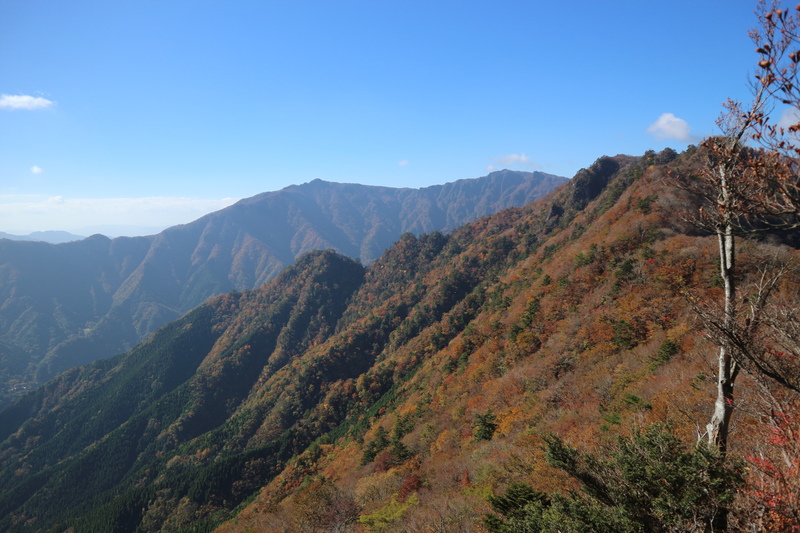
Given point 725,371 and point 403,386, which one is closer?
point 725,371

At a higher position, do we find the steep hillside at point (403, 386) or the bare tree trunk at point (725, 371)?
the bare tree trunk at point (725, 371)

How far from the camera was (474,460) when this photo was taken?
25.2 metres

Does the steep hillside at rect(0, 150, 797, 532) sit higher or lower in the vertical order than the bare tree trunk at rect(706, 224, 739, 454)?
lower

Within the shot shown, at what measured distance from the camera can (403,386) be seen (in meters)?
85.1

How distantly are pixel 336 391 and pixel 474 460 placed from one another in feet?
286

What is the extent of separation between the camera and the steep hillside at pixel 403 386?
2378 centimetres

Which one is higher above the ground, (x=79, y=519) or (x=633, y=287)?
(x=633, y=287)

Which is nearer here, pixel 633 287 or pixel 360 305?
pixel 633 287

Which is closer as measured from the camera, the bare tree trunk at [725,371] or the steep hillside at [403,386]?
the bare tree trunk at [725,371]

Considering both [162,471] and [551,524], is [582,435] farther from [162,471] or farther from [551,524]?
[162,471]

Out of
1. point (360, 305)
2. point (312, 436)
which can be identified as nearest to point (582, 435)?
point (312, 436)

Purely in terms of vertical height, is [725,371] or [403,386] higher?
[725,371]

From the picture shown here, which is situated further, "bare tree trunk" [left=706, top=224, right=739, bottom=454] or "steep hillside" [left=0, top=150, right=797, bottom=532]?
"steep hillside" [left=0, top=150, right=797, bottom=532]

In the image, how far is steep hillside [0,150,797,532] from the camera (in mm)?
23777
